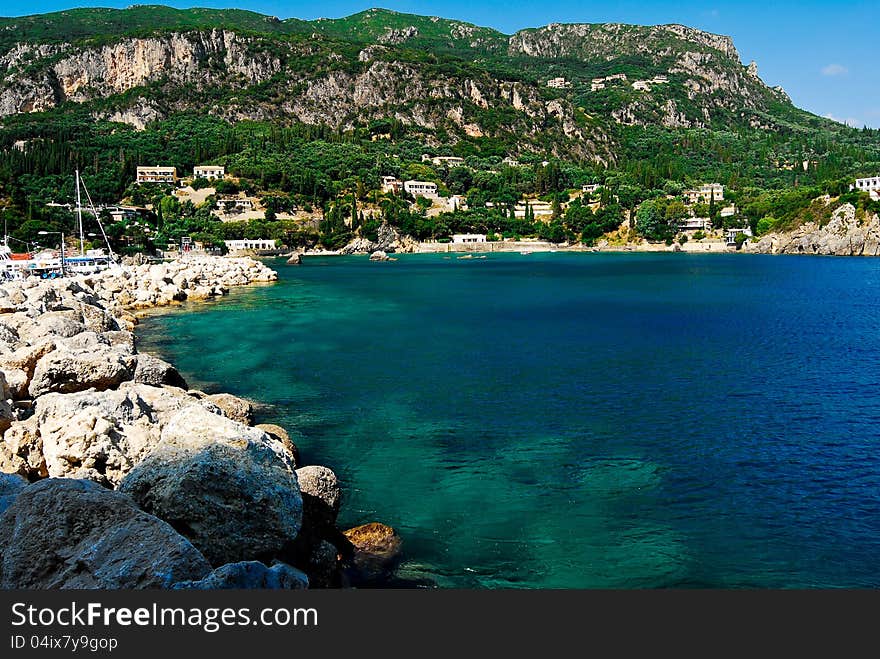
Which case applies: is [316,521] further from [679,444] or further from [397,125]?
[397,125]

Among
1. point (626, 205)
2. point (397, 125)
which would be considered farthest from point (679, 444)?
point (397, 125)

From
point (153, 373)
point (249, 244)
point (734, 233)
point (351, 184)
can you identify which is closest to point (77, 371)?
point (153, 373)

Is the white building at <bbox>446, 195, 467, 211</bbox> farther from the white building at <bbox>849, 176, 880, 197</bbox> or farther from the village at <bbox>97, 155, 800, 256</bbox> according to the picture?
the white building at <bbox>849, 176, 880, 197</bbox>

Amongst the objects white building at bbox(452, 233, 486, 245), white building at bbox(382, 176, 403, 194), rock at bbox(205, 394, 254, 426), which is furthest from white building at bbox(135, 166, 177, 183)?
A: rock at bbox(205, 394, 254, 426)

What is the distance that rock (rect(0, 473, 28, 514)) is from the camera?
25.2 ft

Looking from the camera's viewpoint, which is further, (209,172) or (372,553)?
(209,172)

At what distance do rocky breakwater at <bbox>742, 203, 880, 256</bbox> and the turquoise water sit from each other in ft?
233

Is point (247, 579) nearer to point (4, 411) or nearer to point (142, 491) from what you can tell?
point (142, 491)

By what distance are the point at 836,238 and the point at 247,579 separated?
390 feet

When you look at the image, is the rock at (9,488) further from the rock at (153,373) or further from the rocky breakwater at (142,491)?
the rock at (153,373)

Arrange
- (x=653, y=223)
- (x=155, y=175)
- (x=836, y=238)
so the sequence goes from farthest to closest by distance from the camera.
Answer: (x=155, y=175), (x=653, y=223), (x=836, y=238)

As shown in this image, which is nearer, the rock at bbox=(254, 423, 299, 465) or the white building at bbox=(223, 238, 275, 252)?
the rock at bbox=(254, 423, 299, 465)

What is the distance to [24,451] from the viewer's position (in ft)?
34.6

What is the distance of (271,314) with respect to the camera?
42250 millimetres
